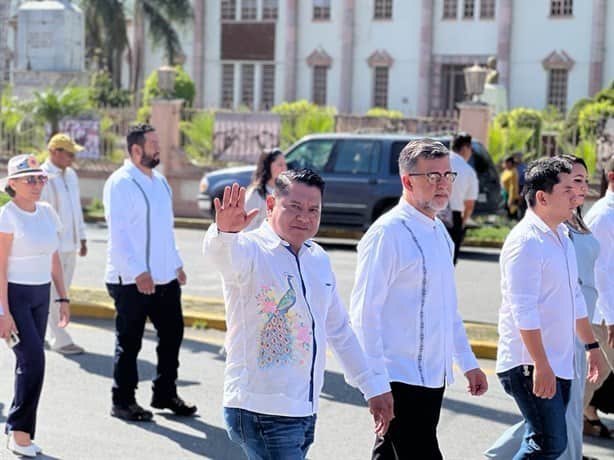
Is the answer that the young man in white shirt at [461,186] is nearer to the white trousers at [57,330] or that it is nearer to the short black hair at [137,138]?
the white trousers at [57,330]

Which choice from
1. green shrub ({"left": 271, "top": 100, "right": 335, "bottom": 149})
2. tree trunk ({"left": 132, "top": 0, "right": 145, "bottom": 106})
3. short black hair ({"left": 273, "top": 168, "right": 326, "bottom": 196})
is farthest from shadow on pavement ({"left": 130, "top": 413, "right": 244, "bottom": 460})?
tree trunk ({"left": 132, "top": 0, "right": 145, "bottom": 106})

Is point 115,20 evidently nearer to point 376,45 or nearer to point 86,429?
point 376,45

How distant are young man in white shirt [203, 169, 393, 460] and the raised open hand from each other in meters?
0.16

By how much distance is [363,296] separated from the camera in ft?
15.2

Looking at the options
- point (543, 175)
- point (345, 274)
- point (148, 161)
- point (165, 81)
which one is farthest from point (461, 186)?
point (165, 81)

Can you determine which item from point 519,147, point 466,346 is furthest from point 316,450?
point 519,147

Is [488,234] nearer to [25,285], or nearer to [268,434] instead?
[25,285]

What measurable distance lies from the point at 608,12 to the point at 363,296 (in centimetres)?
3934

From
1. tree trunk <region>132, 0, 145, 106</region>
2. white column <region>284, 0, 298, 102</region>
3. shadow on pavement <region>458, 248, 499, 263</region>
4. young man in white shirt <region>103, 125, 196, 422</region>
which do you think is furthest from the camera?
tree trunk <region>132, 0, 145, 106</region>

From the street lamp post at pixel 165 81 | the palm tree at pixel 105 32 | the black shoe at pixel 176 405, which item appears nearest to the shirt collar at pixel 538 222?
the black shoe at pixel 176 405

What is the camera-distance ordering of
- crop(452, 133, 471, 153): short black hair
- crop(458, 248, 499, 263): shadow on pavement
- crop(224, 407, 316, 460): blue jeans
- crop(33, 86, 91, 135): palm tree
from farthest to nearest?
crop(33, 86, 91, 135): palm tree
crop(458, 248, 499, 263): shadow on pavement
crop(452, 133, 471, 153): short black hair
crop(224, 407, 316, 460): blue jeans

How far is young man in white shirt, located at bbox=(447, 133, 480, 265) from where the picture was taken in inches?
454

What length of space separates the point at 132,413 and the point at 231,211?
11.5 feet

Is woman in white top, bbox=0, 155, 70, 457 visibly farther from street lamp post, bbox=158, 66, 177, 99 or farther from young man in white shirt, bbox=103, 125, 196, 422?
street lamp post, bbox=158, 66, 177, 99
